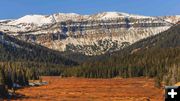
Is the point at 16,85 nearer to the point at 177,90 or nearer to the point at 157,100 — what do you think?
the point at 157,100

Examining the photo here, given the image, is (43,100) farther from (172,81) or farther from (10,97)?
(172,81)

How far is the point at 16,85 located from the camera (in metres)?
170

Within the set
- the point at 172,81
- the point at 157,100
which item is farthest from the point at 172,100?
the point at 172,81

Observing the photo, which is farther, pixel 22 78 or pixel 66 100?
pixel 22 78

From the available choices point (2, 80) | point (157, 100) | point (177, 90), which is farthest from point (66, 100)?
point (177, 90)

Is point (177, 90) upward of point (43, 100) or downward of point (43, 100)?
upward

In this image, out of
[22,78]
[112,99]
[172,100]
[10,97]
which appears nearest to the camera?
[172,100]

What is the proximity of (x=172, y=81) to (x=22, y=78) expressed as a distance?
217ft

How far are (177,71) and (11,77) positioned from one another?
5486cm

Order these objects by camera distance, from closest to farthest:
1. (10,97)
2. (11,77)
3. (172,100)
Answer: (172,100)
(10,97)
(11,77)

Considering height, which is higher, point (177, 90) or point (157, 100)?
point (177, 90)

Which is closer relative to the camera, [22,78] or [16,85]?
[16,85]

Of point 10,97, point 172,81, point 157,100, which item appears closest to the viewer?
point 157,100

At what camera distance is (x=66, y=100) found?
107250 millimetres
